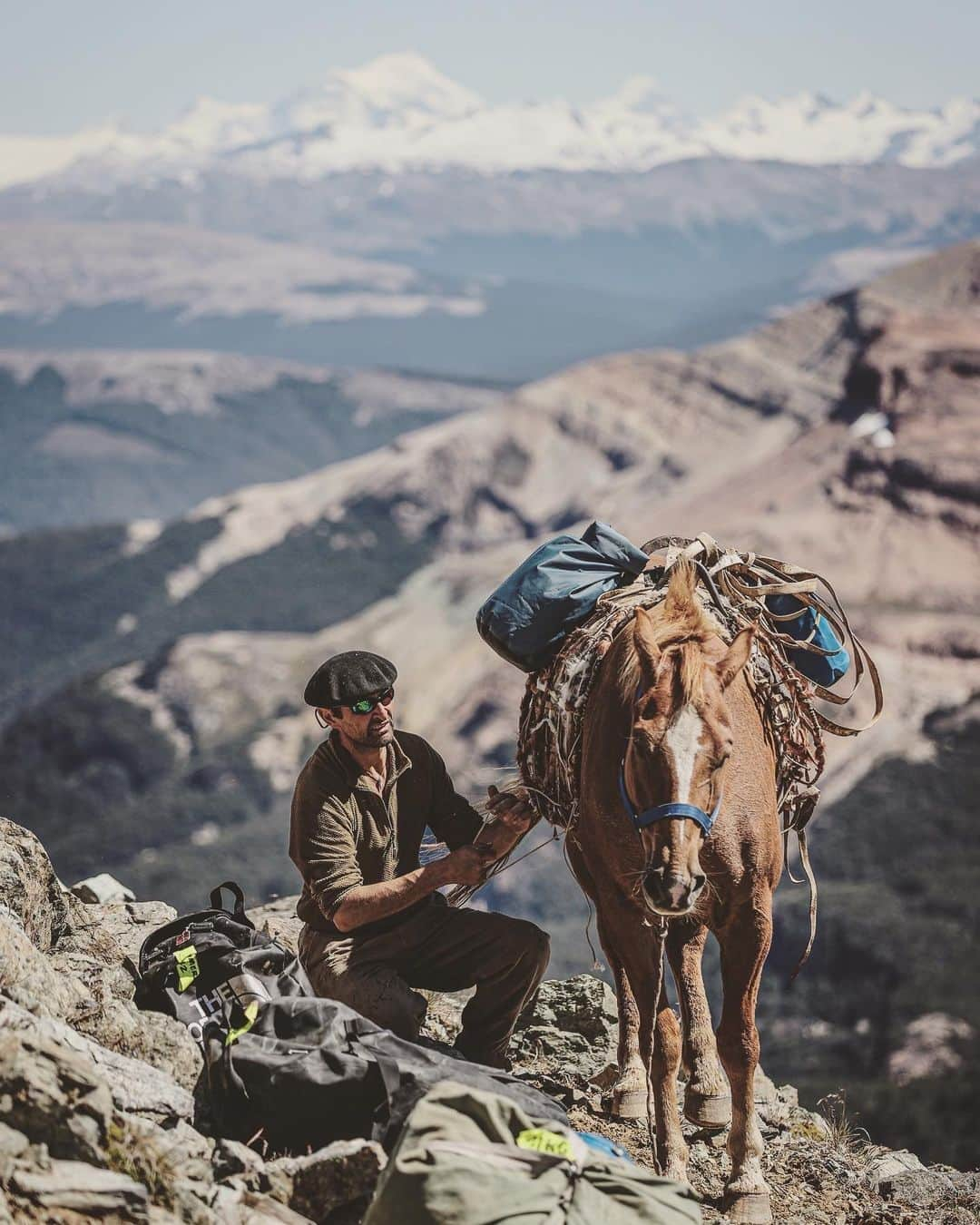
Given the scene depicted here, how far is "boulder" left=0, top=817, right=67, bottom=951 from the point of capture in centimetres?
561

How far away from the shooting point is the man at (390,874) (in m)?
5.62

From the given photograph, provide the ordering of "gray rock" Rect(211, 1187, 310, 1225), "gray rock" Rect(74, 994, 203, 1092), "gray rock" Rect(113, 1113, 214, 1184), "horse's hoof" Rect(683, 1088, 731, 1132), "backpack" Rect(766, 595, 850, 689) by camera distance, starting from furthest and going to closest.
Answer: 1. "backpack" Rect(766, 595, 850, 689)
2. "horse's hoof" Rect(683, 1088, 731, 1132)
3. "gray rock" Rect(74, 994, 203, 1092)
4. "gray rock" Rect(211, 1187, 310, 1225)
5. "gray rock" Rect(113, 1113, 214, 1184)

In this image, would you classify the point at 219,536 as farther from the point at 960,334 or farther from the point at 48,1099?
the point at 48,1099

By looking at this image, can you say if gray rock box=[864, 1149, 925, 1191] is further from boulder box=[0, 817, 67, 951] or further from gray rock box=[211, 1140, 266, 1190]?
boulder box=[0, 817, 67, 951]

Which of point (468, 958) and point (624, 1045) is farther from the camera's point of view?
point (624, 1045)

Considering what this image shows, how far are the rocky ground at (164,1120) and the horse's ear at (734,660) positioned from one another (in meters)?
1.92

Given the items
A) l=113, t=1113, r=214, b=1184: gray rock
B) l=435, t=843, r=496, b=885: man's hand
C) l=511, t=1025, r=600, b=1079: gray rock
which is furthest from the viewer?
l=511, t=1025, r=600, b=1079: gray rock

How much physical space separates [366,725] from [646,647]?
116 centimetres

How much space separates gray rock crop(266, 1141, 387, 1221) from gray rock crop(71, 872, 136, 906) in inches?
160

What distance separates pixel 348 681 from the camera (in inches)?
221

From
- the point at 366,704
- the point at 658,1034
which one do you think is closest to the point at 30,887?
the point at 366,704

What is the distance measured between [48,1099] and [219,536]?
10592cm

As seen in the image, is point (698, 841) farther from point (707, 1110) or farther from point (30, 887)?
point (30, 887)

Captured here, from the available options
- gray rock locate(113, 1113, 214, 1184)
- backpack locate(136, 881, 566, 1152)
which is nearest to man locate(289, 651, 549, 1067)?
backpack locate(136, 881, 566, 1152)
